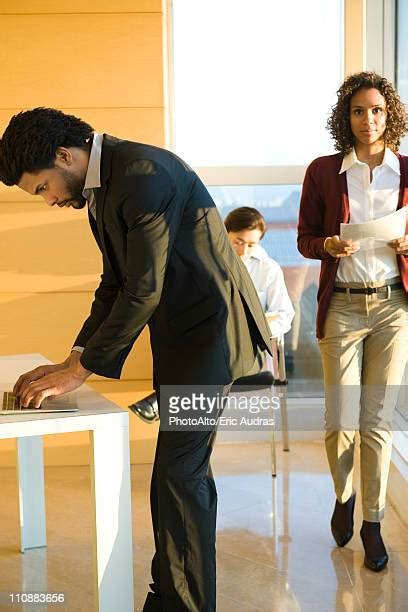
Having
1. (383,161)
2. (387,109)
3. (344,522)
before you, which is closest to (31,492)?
(344,522)

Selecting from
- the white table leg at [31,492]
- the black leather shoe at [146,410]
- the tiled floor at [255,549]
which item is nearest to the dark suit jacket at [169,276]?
the tiled floor at [255,549]

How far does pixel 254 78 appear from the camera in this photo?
14.9 ft

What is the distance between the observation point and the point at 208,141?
4547 mm

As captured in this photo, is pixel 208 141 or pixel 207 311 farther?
pixel 208 141

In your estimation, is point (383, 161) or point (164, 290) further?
point (383, 161)

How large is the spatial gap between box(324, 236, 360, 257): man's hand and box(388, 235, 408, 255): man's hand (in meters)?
0.12

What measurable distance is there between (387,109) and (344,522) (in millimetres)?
1409

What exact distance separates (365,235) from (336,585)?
3.60 ft

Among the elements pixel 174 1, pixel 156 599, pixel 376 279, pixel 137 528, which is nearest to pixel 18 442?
pixel 137 528

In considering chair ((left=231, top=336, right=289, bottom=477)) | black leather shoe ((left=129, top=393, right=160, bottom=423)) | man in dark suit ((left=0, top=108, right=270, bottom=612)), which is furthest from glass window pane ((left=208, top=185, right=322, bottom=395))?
man in dark suit ((left=0, top=108, right=270, bottom=612))

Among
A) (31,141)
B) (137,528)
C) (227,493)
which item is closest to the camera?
(31,141)

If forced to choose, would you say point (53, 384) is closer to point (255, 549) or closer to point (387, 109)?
point (255, 549)

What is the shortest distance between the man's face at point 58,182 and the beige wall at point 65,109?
210 cm

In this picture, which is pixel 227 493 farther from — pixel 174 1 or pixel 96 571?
pixel 174 1
